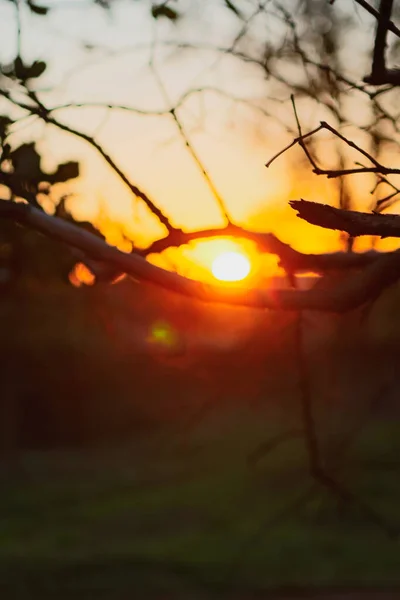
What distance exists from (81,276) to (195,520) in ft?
19.2

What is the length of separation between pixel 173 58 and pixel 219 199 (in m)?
1.14

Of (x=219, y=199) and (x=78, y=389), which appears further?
(x=78, y=389)

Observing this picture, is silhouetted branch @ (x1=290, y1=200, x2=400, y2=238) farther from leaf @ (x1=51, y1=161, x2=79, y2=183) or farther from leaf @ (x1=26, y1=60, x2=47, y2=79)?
leaf @ (x1=51, y1=161, x2=79, y2=183)

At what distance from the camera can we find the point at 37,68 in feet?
14.0

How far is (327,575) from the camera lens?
26.8 ft

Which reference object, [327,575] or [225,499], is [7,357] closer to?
[225,499]

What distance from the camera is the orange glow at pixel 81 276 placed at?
509 centimetres

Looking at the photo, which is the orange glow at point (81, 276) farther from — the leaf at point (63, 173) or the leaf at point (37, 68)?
the leaf at point (37, 68)

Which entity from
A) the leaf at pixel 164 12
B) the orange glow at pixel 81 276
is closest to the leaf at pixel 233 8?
the leaf at pixel 164 12

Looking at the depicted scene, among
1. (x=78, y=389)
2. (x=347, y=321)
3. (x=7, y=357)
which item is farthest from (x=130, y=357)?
(x=347, y=321)

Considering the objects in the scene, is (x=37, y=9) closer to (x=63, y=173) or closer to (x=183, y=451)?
(x=63, y=173)

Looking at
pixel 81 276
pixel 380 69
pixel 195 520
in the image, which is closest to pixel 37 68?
pixel 81 276

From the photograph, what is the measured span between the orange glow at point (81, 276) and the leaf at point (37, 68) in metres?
1.22

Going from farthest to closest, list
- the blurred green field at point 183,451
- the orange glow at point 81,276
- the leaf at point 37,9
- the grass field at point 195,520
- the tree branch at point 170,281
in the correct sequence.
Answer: the grass field at point 195,520 < the blurred green field at point 183,451 < the orange glow at point 81,276 < the leaf at point 37,9 < the tree branch at point 170,281
